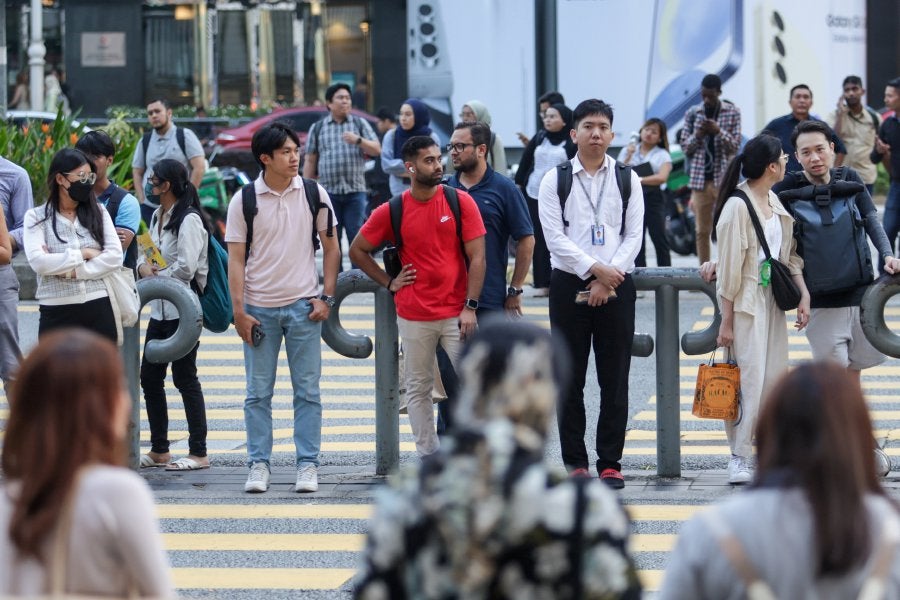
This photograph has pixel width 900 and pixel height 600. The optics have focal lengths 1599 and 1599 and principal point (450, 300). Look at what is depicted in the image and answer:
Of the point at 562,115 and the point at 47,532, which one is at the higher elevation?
the point at 562,115

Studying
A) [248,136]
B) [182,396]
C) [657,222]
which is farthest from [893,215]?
[248,136]

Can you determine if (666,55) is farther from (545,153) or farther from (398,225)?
(398,225)

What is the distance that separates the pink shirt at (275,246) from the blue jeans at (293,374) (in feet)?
0.25

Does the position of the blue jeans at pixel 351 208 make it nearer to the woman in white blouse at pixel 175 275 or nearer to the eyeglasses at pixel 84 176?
the woman in white blouse at pixel 175 275

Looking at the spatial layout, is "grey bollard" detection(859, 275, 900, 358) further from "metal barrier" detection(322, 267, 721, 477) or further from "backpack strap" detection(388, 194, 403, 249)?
"backpack strap" detection(388, 194, 403, 249)

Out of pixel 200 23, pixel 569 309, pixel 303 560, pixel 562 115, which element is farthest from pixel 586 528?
pixel 200 23

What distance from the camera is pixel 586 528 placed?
3.12m

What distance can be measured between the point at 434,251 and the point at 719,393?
158 centimetres

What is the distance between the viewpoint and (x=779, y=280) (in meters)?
7.86

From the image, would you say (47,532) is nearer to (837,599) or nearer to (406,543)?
(406,543)

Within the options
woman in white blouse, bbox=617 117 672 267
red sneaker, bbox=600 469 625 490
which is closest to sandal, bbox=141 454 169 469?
red sneaker, bbox=600 469 625 490

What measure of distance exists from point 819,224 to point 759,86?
634 inches

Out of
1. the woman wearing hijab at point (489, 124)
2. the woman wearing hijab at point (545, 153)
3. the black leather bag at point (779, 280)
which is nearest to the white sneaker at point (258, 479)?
the black leather bag at point (779, 280)

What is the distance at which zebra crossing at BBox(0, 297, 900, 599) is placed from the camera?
22.0 ft
